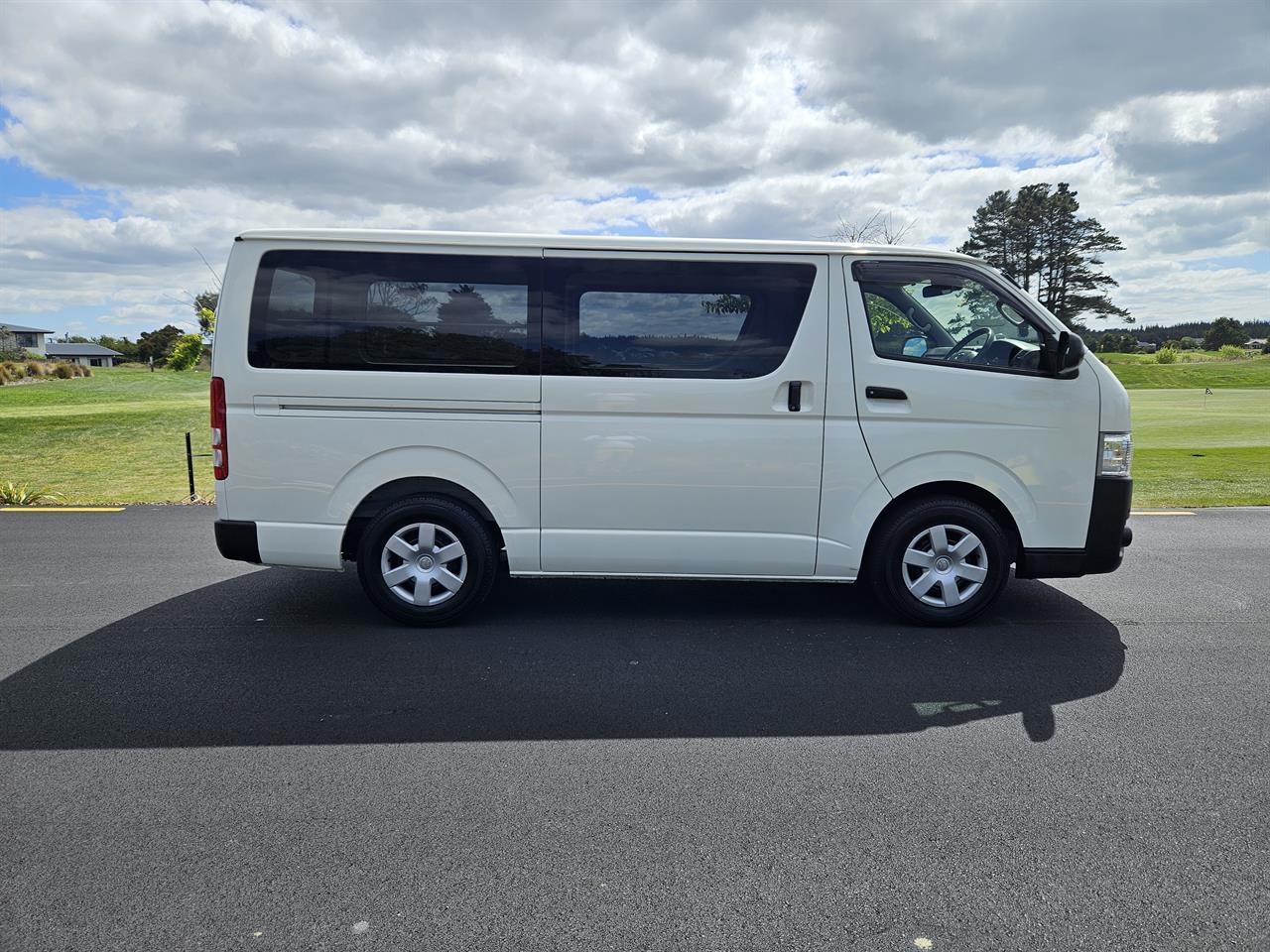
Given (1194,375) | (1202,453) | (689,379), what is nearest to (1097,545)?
(689,379)

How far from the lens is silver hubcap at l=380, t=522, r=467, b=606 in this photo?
506cm

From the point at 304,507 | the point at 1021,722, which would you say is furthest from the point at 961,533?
the point at 304,507

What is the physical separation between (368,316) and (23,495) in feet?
25.1

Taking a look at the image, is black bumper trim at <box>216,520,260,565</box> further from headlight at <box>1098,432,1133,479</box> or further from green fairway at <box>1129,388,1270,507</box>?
green fairway at <box>1129,388,1270,507</box>

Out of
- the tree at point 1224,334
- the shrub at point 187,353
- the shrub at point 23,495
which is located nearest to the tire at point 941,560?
the shrub at point 23,495

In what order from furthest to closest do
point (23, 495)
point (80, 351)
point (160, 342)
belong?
1. point (80, 351)
2. point (160, 342)
3. point (23, 495)

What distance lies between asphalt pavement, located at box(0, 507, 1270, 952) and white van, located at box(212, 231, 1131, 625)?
2.58ft

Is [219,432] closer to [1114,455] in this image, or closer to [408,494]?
[408,494]

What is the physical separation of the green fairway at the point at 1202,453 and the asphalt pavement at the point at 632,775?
214 inches

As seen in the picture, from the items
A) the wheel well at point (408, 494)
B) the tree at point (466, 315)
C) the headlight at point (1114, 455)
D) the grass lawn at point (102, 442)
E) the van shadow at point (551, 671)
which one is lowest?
the grass lawn at point (102, 442)

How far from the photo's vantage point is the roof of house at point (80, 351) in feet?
297

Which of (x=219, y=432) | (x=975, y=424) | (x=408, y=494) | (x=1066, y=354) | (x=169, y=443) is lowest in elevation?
(x=169, y=443)

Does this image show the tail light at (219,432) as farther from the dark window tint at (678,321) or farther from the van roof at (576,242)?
the dark window tint at (678,321)

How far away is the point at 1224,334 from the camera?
70375 mm
